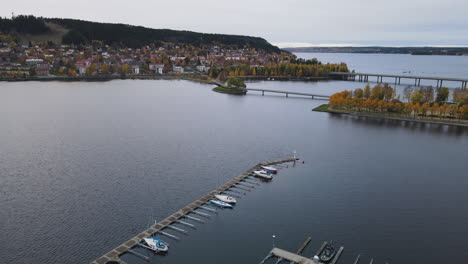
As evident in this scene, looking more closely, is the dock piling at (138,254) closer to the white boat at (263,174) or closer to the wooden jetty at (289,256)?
the wooden jetty at (289,256)

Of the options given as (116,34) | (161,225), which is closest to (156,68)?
(116,34)

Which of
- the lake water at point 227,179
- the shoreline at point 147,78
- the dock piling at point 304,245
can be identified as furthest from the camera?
the shoreline at point 147,78

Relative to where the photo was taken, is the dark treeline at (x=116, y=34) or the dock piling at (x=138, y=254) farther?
the dark treeline at (x=116, y=34)

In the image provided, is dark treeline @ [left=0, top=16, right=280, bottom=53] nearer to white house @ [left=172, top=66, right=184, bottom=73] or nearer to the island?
white house @ [left=172, top=66, right=184, bottom=73]

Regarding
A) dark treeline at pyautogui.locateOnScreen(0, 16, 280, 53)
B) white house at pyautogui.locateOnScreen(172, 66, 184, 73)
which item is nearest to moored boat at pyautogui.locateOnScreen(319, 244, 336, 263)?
white house at pyautogui.locateOnScreen(172, 66, 184, 73)

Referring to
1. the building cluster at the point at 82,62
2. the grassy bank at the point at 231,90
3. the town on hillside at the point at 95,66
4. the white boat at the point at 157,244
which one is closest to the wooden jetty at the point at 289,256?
the white boat at the point at 157,244

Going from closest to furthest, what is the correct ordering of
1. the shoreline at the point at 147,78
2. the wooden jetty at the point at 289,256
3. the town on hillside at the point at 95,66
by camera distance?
the wooden jetty at the point at 289,256 < the shoreline at the point at 147,78 < the town on hillside at the point at 95,66
